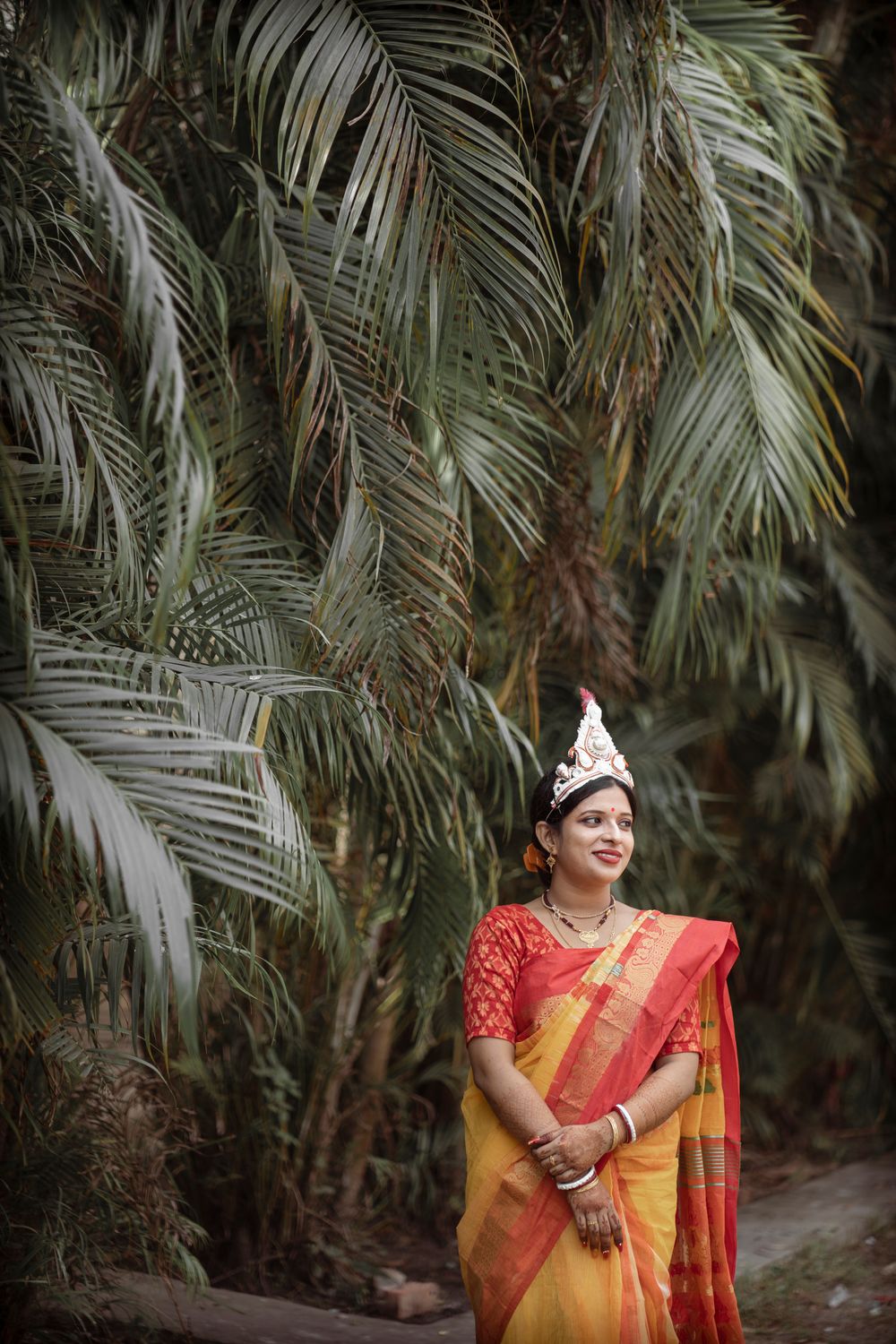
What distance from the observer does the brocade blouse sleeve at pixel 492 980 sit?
2.48 m

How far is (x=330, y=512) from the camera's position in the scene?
345 centimetres

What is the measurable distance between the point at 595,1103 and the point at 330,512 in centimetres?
168

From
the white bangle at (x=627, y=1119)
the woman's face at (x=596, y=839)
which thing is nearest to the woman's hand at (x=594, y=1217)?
the white bangle at (x=627, y=1119)

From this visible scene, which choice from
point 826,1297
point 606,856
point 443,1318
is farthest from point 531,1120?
point 826,1297

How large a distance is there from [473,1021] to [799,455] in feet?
5.85

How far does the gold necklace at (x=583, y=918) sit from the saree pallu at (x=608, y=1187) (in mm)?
58

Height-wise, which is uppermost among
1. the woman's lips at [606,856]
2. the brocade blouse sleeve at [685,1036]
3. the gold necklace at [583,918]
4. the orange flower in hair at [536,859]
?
the woman's lips at [606,856]

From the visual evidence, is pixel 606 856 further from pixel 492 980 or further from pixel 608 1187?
pixel 608 1187

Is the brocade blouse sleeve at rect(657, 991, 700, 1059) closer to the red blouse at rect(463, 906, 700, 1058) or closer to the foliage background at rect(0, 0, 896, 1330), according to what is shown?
the red blouse at rect(463, 906, 700, 1058)

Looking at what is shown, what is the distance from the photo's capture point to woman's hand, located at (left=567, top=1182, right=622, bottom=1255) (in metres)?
2.38

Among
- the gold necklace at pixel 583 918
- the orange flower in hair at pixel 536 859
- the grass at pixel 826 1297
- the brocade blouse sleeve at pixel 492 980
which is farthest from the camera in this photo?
the grass at pixel 826 1297

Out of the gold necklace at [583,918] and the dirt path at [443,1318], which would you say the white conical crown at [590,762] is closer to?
the gold necklace at [583,918]

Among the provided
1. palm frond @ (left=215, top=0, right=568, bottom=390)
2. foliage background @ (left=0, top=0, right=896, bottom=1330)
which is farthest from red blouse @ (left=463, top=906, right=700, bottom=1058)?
palm frond @ (left=215, top=0, right=568, bottom=390)

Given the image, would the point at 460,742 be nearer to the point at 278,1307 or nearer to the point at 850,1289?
the point at 278,1307
